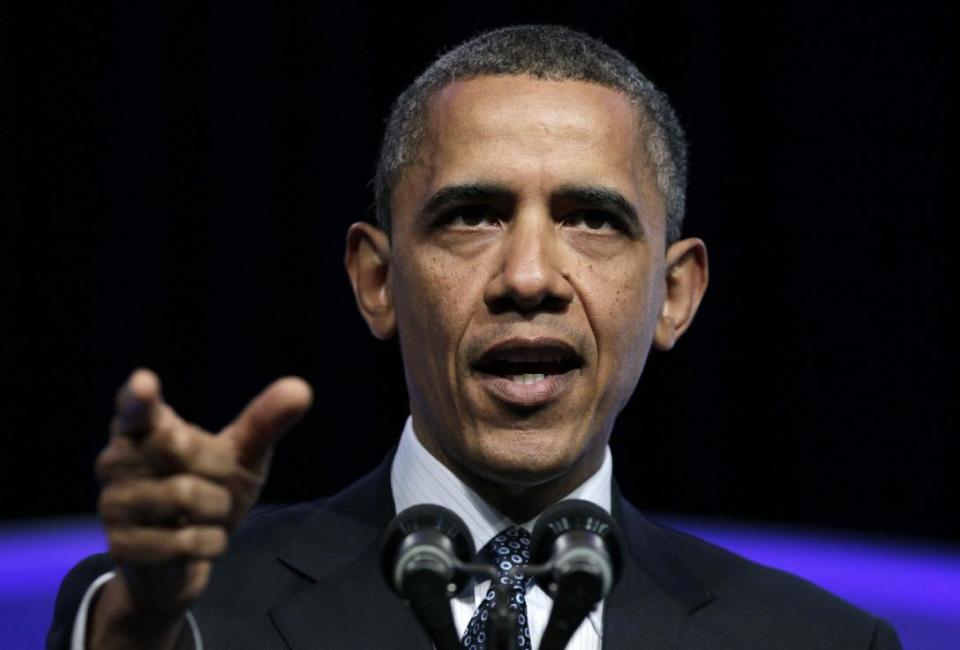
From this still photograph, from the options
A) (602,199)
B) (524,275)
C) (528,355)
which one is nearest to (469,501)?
(528,355)

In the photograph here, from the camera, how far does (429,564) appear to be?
1.26m

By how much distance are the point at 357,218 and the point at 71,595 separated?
6.83 feet

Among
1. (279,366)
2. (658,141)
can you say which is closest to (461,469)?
(658,141)

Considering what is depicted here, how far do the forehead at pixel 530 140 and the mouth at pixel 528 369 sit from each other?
0.75 ft

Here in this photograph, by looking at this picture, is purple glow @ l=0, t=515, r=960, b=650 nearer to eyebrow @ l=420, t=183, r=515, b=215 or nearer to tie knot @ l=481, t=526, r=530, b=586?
tie knot @ l=481, t=526, r=530, b=586

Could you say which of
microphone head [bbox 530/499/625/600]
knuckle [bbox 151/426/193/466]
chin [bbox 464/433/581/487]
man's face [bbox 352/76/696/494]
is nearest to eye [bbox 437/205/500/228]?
man's face [bbox 352/76/696/494]

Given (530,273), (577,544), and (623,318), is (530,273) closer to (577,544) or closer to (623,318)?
(623,318)

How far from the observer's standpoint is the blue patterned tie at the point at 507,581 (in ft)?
5.69

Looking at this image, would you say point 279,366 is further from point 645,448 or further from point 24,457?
point 645,448

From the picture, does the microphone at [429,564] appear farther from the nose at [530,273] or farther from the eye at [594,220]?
the eye at [594,220]

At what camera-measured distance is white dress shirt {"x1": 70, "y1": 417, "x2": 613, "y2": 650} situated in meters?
1.82

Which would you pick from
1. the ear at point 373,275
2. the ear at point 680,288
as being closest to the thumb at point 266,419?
the ear at point 373,275

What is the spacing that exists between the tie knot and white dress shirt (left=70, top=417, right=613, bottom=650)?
0.02 meters

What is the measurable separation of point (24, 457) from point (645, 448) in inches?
70.1
